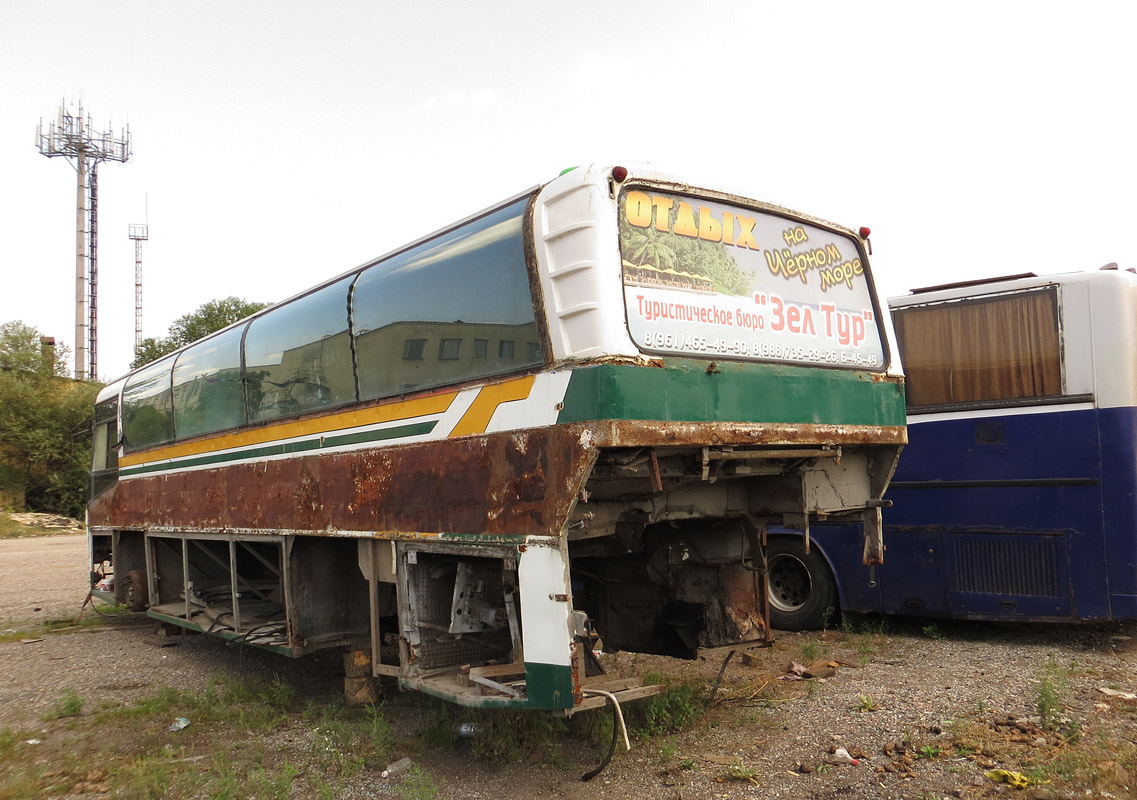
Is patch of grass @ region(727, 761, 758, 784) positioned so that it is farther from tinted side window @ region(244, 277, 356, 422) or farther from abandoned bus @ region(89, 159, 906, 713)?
tinted side window @ region(244, 277, 356, 422)

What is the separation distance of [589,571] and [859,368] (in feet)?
7.20

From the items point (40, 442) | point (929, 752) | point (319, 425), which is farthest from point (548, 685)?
point (40, 442)

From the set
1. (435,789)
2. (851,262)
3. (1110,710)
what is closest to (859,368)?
(851,262)

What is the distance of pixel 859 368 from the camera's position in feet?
16.6

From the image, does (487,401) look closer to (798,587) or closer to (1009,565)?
(1009,565)

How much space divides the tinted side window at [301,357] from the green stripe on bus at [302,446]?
251mm

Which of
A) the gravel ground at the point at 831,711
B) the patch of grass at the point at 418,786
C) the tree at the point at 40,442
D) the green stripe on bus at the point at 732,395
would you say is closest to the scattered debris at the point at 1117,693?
the gravel ground at the point at 831,711

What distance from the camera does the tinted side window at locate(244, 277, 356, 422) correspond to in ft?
18.7

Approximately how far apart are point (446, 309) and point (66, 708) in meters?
4.32

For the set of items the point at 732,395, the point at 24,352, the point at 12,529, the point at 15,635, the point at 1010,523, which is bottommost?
the point at 15,635

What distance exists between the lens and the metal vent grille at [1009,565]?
6.35 metres

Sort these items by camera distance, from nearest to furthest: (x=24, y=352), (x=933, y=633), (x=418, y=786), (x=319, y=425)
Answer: (x=418, y=786), (x=319, y=425), (x=933, y=633), (x=24, y=352)

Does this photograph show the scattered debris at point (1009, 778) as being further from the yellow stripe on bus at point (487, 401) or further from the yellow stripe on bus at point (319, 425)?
the yellow stripe on bus at point (319, 425)

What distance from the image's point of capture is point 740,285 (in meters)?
4.48
